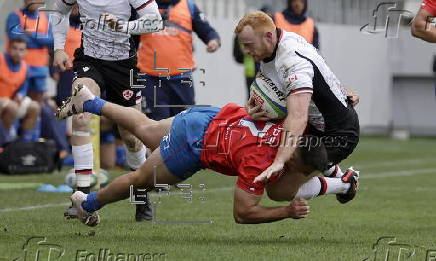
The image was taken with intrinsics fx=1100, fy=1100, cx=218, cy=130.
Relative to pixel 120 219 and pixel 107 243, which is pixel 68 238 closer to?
pixel 107 243

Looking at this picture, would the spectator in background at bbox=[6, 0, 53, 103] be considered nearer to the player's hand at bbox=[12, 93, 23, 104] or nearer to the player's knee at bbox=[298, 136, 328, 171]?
the player's hand at bbox=[12, 93, 23, 104]

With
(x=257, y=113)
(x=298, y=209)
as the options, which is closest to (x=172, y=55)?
(x=257, y=113)

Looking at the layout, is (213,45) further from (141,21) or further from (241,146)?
(241,146)

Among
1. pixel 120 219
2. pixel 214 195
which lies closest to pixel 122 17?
Result: pixel 120 219

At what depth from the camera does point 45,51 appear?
1677 centimetres

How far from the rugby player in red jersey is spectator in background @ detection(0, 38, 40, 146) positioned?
7578 mm

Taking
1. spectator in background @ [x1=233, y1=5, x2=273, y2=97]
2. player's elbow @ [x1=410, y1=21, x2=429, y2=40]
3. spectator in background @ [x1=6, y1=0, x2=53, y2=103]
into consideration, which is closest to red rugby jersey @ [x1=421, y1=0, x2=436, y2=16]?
player's elbow @ [x1=410, y1=21, x2=429, y2=40]

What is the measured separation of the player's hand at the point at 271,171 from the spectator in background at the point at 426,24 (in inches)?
65.1

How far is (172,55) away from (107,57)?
2.60 metres

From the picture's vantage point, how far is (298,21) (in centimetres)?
1349

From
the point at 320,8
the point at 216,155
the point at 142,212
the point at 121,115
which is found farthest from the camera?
the point at 320,8

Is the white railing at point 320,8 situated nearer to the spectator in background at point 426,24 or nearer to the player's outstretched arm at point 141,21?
the player's outstretched arm at point 141,21

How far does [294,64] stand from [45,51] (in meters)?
10.0

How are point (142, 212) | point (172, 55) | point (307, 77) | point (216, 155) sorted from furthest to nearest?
point (172, 55), point (142, 212), point (216, 155), point (307, 77)
